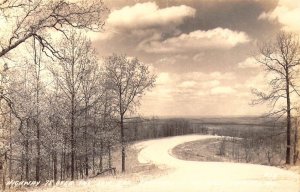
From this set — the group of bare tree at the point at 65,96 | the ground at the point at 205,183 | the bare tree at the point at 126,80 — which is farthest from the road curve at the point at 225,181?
the bare tree at the point at 126,80

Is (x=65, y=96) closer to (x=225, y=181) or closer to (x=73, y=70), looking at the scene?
(x=73, y=70)

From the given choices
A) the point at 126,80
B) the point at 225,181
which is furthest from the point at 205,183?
the point at 126,80

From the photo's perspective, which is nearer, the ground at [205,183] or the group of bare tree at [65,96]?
the ground at [205,183]

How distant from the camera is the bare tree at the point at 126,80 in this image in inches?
1257

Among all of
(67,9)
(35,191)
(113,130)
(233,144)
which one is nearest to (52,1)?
(67,9)

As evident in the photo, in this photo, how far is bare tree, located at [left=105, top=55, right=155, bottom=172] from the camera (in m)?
31.9

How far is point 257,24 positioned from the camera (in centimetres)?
2609

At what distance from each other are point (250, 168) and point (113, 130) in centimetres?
1194

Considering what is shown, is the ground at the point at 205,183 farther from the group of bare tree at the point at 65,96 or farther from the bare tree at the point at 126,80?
the bare tree at the point at 126,80

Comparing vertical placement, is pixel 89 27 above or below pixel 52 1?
below

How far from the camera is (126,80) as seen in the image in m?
32.4

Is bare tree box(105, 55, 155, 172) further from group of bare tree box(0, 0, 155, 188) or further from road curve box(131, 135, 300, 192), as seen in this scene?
road curve box(131, 135, 300, 192)

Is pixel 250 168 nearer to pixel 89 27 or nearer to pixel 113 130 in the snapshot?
pixel 113 130

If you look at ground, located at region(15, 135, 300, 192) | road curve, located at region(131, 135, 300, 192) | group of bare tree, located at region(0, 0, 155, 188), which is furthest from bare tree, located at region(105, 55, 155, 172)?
ground, located at region(15, 135, 300, 192)
